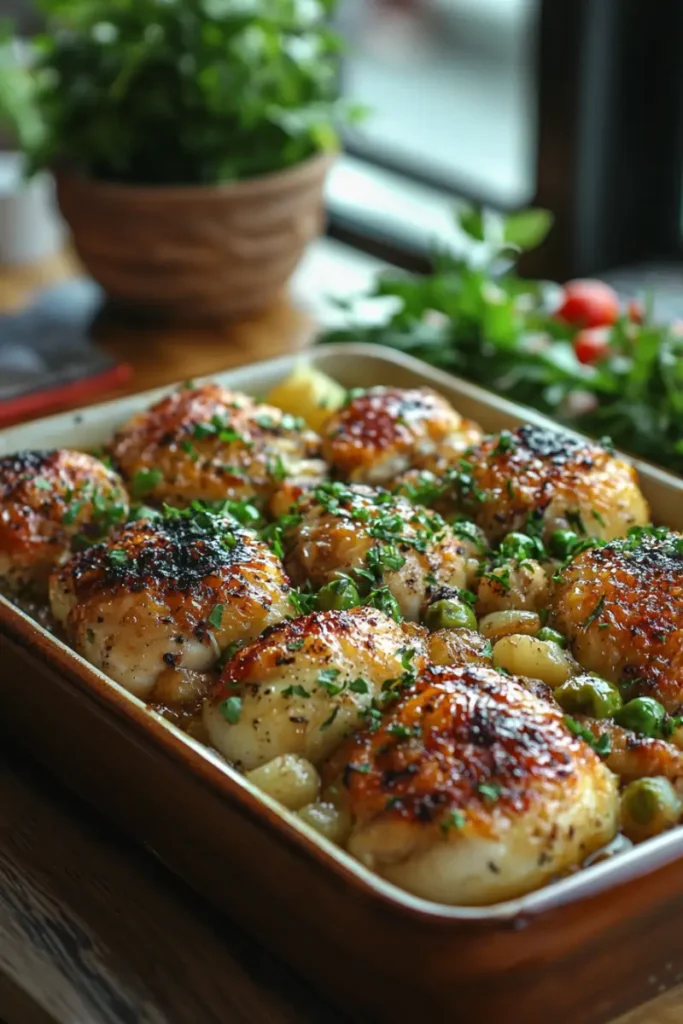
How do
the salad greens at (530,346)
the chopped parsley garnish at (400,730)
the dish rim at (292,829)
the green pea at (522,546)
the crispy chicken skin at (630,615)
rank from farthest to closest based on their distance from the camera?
the salad greens at (530,346) → the green pea at (522,546) → the crispy chicken skin at (630,615) → the chopped parsley garnish at (400,730) → the dish rim at (292,829)

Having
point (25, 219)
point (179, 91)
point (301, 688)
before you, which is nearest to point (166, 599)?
point (301, 688)

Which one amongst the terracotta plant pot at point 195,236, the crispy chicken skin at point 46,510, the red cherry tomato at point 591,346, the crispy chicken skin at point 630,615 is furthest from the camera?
the terracotta plant pot at point 195,236

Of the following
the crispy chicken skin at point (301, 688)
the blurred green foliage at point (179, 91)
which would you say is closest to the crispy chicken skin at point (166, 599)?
the crispy chicken skin at point (301, 688)

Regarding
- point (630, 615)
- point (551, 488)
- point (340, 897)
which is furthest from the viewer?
point (551, 488)

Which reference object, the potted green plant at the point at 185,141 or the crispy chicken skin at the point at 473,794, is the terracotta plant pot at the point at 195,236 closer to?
the potted green plant at the point at 185,141

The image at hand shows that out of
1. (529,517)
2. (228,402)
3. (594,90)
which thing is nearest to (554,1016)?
(529,517)

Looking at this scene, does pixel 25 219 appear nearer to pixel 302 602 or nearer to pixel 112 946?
pixel 302 602

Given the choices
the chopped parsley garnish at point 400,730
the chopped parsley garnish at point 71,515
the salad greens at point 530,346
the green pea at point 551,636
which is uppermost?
the chopped parsley garnish at point 400,730
